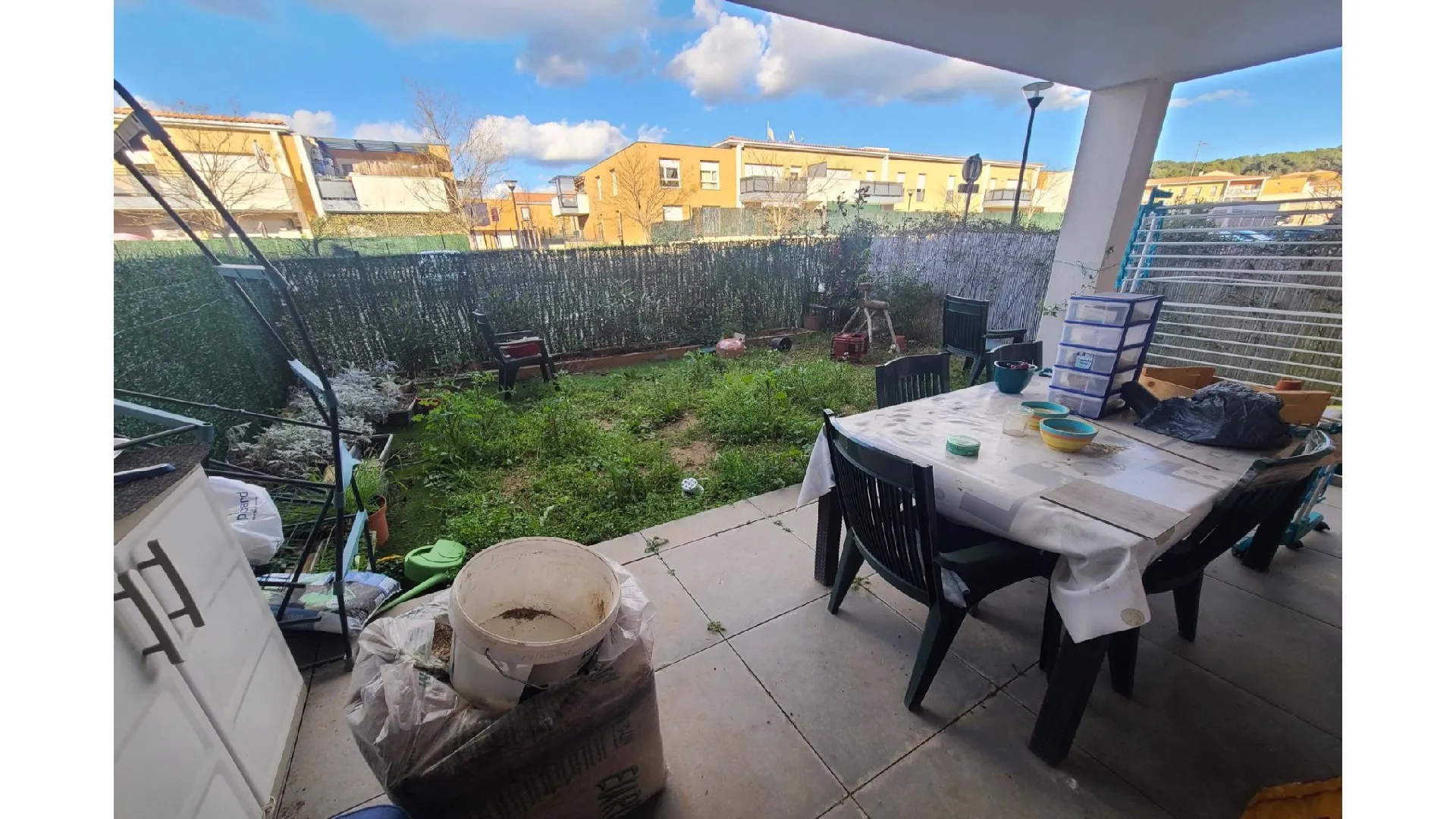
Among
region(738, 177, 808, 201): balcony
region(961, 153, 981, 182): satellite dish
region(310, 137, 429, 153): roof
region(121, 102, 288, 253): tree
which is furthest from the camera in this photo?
region(738, 177, 808, 201): balcony

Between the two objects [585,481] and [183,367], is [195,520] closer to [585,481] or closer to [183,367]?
[585,481]

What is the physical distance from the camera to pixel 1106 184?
11.9 ft

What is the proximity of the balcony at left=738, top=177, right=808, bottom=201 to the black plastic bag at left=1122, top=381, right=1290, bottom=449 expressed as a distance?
14.2 metres

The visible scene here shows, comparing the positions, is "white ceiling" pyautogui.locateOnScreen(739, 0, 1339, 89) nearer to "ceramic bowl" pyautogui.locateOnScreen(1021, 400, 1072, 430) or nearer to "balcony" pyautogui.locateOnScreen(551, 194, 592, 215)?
"ceramic bowl" pyautogui.locateOnScreen(1021, 400, 1072, 430)

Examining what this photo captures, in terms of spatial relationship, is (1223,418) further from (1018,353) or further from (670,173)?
(670,173)

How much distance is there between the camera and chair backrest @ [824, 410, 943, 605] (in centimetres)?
127

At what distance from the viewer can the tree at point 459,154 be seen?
29.3ft

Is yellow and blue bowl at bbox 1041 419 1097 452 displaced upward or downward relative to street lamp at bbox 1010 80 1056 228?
downward

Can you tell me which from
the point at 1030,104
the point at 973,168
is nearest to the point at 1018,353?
the point at 1030,104

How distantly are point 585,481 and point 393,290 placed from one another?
3.60m

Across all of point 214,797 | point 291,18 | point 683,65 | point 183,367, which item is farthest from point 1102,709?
point 683,65

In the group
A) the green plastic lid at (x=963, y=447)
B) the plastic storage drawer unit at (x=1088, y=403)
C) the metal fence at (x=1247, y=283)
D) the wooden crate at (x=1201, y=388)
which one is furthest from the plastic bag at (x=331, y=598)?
the metal fence at (x=1247, y=283)

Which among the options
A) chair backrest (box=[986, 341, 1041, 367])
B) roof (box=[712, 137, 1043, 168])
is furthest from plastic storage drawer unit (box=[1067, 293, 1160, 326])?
roof (box=[712, 137, 1043, 168])
